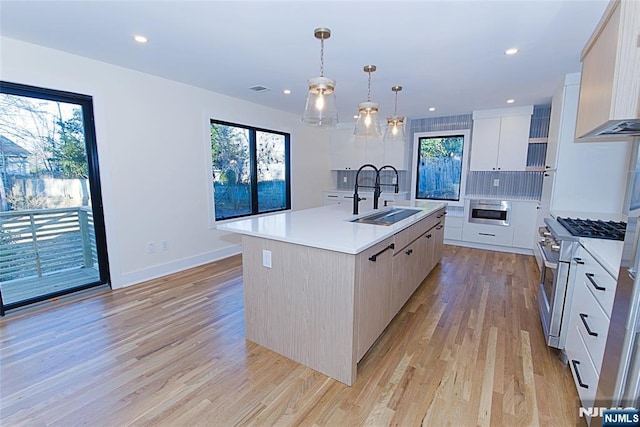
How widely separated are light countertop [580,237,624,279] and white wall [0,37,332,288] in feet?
12.8

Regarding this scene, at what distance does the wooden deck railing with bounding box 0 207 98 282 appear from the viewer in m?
2.61

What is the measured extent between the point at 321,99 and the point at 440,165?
3977 millimetres

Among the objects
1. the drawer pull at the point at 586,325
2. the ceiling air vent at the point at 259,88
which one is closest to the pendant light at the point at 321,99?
the ceiling air vent at the point at 259,88

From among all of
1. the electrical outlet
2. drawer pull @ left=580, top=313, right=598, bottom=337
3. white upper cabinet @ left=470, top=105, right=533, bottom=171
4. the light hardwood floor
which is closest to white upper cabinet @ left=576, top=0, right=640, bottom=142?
drawer pull @ left=580, top=313, right=598, bottom=337

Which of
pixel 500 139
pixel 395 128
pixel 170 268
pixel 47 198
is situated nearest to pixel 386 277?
pixel 395 128

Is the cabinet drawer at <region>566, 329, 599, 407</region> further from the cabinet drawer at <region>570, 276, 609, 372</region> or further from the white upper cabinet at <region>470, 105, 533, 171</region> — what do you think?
the white upper cabinet at <region>470, 105, 533, 171</region>

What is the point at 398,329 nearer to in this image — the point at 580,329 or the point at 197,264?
the point at 580,329

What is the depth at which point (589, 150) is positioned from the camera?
3.05 m

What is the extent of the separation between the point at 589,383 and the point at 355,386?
46.7 inches

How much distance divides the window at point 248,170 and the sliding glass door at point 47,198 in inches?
58.4

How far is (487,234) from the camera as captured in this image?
4.82 meters

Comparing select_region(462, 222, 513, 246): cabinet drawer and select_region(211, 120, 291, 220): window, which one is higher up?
select_region(211, 120, 291, 220): window

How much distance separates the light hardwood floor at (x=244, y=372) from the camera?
156 cm

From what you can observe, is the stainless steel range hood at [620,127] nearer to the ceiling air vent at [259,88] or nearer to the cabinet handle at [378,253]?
the cabinet handle at [378,253]
